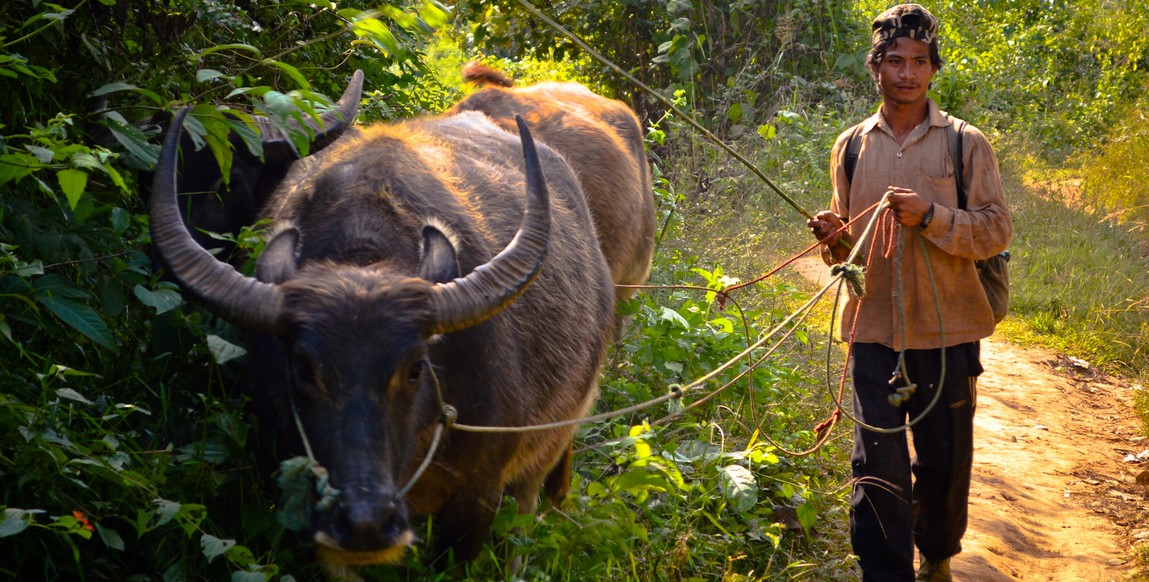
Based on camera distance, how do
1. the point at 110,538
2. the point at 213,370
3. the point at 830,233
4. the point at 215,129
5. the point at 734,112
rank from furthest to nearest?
the point at 734,112, the point at 830,233, the point at 213,370, the point at 215,129, the point at 110,538

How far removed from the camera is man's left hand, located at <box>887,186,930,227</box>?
3812 millimetres

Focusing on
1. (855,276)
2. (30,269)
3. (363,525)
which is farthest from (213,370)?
(855,276)

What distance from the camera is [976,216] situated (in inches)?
153

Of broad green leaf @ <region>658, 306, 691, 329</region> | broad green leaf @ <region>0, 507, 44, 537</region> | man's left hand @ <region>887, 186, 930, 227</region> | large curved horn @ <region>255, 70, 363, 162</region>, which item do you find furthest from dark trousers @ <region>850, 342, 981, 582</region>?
broad green leaf @ <region>0, 507, 44, 537</region>

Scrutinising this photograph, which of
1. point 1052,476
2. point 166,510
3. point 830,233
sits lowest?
point 1052,476

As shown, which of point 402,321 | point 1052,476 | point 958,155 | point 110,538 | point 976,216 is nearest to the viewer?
point 110,538

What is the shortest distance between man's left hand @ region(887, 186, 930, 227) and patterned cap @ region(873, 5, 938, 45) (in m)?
0.61

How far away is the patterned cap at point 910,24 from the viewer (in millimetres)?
4004

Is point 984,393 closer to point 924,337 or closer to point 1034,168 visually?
point 924,337

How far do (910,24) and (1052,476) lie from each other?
3006 mm

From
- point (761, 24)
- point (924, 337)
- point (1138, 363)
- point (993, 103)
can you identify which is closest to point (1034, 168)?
point (993, 103)

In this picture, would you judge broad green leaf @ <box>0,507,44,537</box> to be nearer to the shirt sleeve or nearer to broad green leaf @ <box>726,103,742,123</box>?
the shirt sleeve

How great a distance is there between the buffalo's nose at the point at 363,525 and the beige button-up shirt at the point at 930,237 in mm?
2082

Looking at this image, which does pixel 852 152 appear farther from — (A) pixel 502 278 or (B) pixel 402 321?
(B) pixel 402 321
